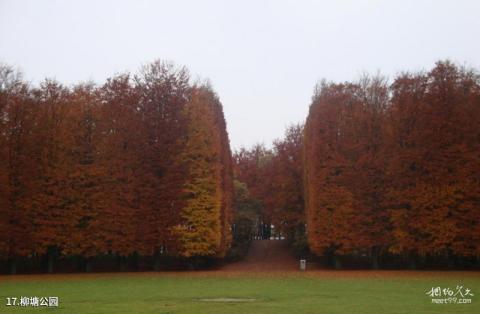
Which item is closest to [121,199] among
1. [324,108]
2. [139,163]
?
[139,163]

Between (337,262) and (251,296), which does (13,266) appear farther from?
(251,296)

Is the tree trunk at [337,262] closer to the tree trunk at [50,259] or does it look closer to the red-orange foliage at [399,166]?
the red-orange foliage at [399,166]

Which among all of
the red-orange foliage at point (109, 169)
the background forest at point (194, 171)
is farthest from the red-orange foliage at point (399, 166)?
the red-orange foliage at point (109, 169)

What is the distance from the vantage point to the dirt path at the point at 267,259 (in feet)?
144

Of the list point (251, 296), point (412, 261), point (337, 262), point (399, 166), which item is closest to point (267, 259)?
point (337, 262)

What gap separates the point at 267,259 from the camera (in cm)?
5056

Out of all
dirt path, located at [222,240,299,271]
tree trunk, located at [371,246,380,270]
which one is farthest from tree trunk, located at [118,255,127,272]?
tree trunk, located at [371,246,380,270]

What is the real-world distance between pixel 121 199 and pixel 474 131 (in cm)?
2518

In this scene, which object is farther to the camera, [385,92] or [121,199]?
[385,92]

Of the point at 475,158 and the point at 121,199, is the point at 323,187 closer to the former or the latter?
the point at 475,158

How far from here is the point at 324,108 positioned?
142 feet

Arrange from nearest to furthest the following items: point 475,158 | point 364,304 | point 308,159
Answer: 1. point 364,304
2. point 475,158
3. point 308,159

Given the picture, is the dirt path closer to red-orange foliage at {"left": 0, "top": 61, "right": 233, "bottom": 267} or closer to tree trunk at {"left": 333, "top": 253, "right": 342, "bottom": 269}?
tree trunk at {"left": 333, "top": 253, "right": 342, "bottom": 269}

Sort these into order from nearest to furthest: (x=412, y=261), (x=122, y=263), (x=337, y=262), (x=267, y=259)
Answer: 1. (x=412, y=261)
2. (x=122, y=263)
3. (x=337, y=262)
4. (x=267, y=259)
